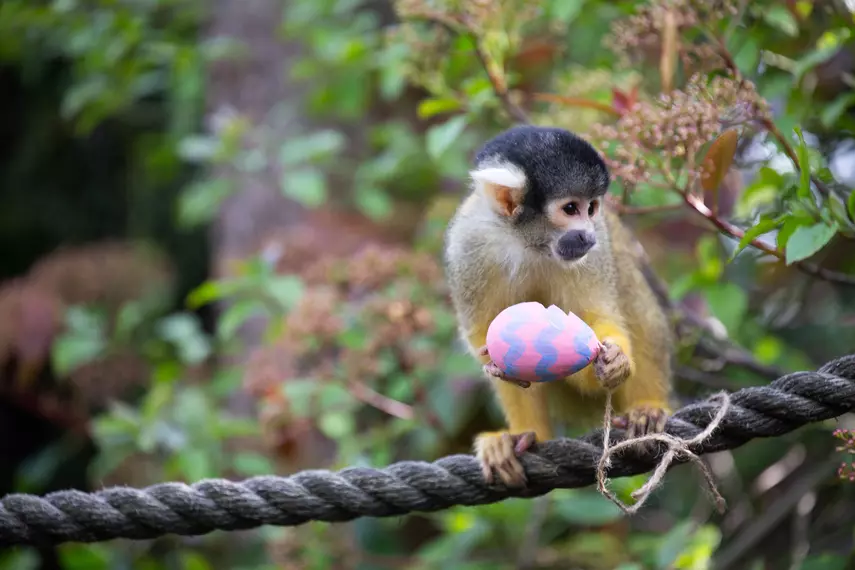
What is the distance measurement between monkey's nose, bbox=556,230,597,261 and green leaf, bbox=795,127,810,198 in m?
0.51

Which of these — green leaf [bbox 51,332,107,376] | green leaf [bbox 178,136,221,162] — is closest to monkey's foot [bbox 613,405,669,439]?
green leaf [bbox 178,136,221,162]

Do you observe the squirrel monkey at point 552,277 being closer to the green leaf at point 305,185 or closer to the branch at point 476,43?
Result: the branch at point 476,43

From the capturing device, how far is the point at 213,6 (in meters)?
5.13

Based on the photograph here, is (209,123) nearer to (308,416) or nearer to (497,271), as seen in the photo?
(308,416)

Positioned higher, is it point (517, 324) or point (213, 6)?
point (517, 324)

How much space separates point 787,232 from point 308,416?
1.98 metres

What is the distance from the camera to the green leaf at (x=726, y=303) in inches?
100

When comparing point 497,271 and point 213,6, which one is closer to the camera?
point 497,271

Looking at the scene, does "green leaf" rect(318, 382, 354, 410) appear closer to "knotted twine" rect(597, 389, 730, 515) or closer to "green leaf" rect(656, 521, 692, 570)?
"green leaf" rect(656, 521, 692, 570)

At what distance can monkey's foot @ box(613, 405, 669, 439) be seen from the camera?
7.13ft

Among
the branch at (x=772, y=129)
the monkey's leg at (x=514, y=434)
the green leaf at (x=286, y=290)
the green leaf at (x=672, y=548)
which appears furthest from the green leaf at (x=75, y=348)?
the branch at (x=772, y=129)

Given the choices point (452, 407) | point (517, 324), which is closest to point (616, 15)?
point (452, 407)

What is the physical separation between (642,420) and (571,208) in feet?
1.88

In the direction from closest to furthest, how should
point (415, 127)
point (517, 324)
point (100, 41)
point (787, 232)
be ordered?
point (517, 324) < point (787, 232) < point (100, 41) < point (415, 127)
